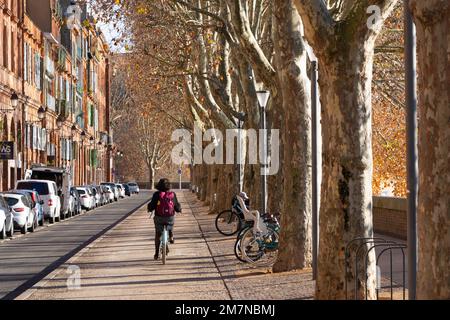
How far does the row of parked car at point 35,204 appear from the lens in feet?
113

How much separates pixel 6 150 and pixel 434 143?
147 feet

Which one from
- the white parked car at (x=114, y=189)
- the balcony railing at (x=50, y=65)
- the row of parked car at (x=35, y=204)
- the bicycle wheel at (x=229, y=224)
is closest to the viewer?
the bicycle wheel at (x=229, y=224)

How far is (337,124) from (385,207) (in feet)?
59.3

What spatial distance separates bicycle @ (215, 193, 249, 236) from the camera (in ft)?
100

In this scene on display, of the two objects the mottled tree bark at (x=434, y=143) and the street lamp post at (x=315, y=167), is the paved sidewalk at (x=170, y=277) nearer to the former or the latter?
the street lamp post at (x=315, y=167)

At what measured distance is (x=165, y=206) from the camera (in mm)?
23078

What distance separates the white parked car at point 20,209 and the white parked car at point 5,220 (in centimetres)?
169

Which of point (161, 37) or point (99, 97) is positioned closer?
point (161, 37)

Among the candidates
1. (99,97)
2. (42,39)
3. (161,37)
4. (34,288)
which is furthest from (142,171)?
(34,288)

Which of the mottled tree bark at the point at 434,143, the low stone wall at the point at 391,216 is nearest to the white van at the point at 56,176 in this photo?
the low stone wall at the point at 391,216

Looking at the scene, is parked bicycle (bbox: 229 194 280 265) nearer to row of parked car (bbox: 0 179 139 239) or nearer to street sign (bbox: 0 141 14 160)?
row of parked car (bbox: 0 179 139 239)

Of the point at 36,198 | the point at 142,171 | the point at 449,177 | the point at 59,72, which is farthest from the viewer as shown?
the point at 142,171

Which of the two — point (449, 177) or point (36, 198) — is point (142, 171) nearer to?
point (36, 198)

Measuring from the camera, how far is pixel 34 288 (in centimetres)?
1788
